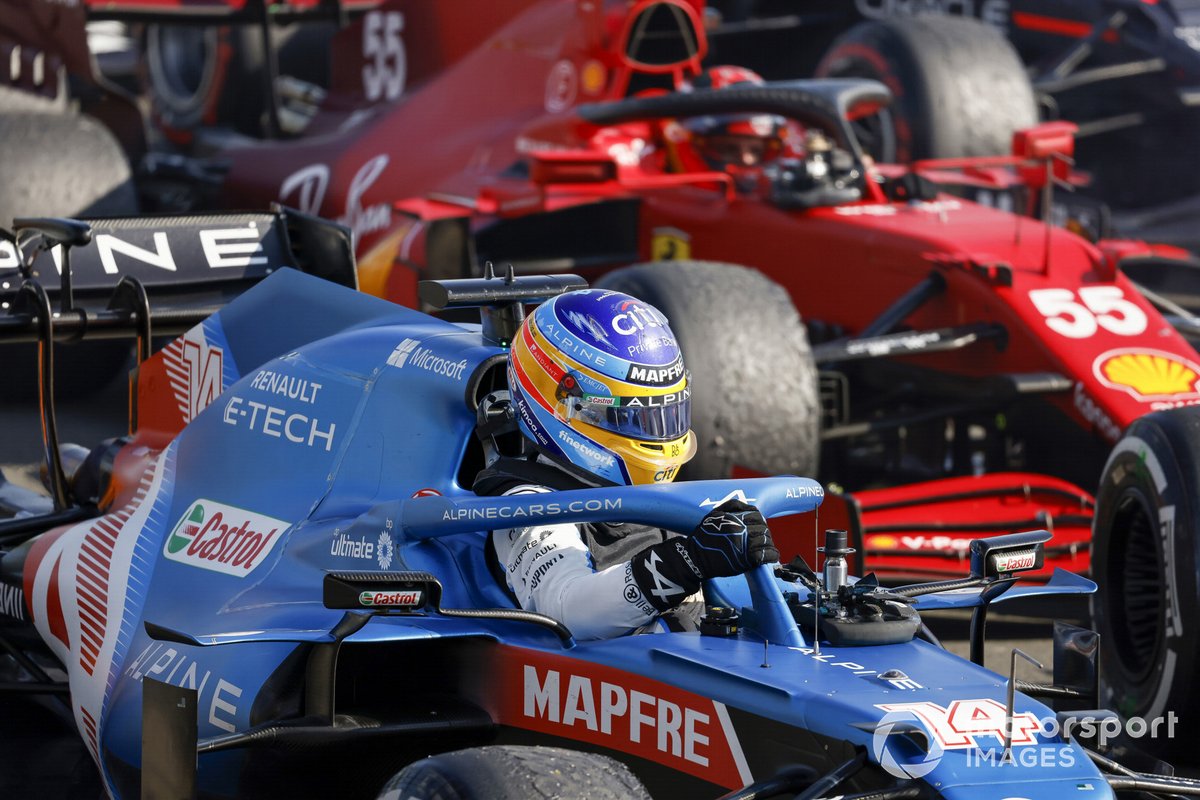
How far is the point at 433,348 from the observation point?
4777 mm

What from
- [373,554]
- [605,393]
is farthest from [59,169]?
[605,393]

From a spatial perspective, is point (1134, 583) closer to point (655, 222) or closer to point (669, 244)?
point (669, 244)

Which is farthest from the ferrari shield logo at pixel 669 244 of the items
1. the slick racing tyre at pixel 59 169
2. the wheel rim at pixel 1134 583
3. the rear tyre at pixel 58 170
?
the wheel rim at pixel 1134 583

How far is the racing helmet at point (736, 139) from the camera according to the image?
966cm

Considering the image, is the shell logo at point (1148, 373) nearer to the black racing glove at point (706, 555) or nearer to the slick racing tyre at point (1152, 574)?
the slick racing tyre at point (1152, 574)

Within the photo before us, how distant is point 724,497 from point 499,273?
589 centimetres

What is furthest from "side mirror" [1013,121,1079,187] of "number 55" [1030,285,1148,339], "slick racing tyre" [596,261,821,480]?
"slick racing tyre" [596,261,821,480]

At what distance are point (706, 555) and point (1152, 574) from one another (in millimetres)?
2652

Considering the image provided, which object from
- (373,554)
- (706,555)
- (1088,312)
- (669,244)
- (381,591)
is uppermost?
(706,555)

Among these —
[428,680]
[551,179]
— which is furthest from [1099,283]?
[428,680]

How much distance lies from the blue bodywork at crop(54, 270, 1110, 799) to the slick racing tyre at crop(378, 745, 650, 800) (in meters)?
0.30

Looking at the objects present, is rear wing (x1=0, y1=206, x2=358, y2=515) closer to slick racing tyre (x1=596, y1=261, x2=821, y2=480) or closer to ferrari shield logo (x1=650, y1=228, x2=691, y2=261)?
slick racing tyre (x1=596, y1=261, x2=821, y2=480)

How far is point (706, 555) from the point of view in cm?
369

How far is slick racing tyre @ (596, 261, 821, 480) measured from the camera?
679 centimetres
